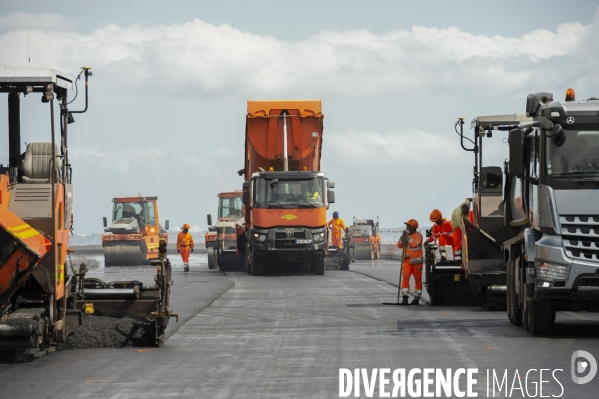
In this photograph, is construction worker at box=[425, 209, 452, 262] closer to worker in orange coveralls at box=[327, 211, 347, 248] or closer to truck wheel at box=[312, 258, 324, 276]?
truck wheel at box=[312, 258, 324, 276]

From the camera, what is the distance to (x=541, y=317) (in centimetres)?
1436

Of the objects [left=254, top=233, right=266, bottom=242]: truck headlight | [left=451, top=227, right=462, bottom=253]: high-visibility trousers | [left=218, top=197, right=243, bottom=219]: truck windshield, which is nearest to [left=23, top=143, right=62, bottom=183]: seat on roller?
[left=451, top=227, right=462, bottom=253]: high-visibility trousers

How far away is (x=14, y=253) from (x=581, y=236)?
662cm

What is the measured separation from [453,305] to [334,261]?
51.8 ft

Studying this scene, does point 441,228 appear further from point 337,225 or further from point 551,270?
point 337,225

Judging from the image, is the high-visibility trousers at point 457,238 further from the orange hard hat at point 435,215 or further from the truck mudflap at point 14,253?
the truck mudflap at point 14,253

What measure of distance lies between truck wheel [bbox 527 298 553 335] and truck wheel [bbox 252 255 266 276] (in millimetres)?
17952

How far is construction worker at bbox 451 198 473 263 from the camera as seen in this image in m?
20.6

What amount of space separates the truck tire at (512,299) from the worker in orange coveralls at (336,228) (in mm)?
19294

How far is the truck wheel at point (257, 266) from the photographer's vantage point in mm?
31953

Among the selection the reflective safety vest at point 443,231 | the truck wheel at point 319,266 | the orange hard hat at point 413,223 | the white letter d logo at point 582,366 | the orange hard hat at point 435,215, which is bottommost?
the white letter d logo at point 582,366

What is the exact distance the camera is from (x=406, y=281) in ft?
67.7

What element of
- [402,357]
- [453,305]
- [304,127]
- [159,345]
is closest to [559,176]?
[402,357]

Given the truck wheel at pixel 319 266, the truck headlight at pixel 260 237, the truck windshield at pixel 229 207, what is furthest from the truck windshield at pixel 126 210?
the truck headlight at pixel 260 237
